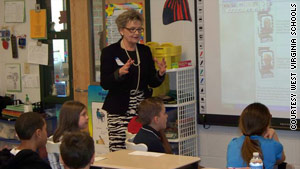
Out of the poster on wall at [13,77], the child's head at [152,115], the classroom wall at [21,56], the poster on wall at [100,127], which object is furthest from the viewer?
the poster on wall at [13,77]

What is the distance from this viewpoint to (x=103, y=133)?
545cm

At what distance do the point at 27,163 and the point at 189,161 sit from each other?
100 cm

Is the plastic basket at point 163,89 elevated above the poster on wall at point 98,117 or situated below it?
above

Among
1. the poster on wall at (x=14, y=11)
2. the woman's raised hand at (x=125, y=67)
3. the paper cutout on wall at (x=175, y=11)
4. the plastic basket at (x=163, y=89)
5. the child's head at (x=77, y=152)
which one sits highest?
the poster on wall at (x=14, y=11)

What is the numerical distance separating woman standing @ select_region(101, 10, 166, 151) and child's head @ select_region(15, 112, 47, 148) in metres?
0.92

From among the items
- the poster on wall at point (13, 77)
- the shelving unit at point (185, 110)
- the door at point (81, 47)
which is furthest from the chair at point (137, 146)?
the poster on wall at point (13, 77)

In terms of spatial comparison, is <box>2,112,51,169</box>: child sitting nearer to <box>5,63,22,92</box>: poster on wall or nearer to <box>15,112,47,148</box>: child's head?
<box>15,112,47,148</box>: child's head

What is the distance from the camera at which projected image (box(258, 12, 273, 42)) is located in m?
4.29

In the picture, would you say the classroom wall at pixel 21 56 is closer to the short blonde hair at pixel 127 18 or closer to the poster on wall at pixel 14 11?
the poster on wall at pixel 14 11

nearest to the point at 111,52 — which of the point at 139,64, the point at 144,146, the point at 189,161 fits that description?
the point at 139,64

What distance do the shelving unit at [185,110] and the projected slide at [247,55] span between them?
0.52 feet

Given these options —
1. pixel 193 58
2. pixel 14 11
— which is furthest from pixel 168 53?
pixel 14 11

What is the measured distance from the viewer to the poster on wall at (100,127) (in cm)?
542

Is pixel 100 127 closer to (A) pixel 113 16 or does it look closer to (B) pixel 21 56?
(A) pixel 113 16
